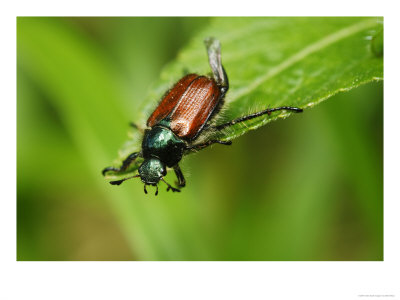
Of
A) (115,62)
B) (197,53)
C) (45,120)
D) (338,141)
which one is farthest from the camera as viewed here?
(115,62)

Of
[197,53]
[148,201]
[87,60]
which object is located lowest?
[148,201]

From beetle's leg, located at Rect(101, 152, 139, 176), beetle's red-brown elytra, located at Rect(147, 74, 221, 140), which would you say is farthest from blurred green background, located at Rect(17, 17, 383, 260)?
beetle's red-brown elytra, located at Rect(147, 74, 221, 140)

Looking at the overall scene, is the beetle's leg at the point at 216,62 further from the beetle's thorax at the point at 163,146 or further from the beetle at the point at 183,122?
the beetle's thorax at the point at 163,146

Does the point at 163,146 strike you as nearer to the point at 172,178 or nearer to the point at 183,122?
the point at 183,122

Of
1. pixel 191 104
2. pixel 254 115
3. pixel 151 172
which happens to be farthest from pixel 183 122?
pixel 254 115
